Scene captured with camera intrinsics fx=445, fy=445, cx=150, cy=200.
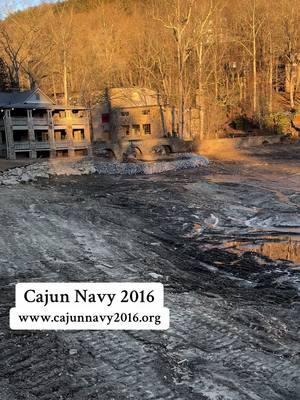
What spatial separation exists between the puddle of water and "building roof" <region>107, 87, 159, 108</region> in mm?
44460

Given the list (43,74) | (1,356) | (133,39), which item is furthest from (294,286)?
(133,39)

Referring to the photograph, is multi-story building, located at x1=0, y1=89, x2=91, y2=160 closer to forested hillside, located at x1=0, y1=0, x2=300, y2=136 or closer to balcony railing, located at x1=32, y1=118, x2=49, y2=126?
balcony railing, located at x1=32, y1=118, x2=49, y2=126

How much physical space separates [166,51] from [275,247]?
158 ft

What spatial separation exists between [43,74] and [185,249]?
47.0 m

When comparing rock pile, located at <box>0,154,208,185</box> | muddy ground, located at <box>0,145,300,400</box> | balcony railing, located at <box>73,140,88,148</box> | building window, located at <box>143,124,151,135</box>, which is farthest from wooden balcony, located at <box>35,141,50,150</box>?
building window, located at <box>143,124,151,135</box>

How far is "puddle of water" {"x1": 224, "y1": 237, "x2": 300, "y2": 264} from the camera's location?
9.86m

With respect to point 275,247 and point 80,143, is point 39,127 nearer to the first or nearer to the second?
point 80,143

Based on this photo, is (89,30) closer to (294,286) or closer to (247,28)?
(247,28)

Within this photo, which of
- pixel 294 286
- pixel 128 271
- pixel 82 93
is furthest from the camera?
pixel 82 93

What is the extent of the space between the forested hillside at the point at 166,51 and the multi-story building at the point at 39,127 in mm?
9983

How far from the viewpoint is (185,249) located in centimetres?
1045

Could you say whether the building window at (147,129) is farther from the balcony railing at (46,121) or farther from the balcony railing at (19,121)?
the balcony railing at (19,121)

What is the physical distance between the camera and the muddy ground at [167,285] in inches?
190

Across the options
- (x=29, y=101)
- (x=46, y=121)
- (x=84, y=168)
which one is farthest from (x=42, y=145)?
(x=84, y=168)
